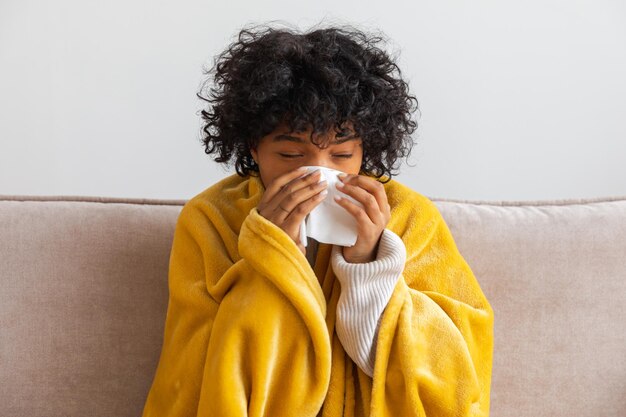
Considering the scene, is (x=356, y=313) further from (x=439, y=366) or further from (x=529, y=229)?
(x=529, y=229)

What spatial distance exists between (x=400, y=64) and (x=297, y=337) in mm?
910

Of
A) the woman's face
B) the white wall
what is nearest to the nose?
the woman's face

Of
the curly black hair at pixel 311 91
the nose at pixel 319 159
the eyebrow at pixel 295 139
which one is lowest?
the nose at pixel 319 159

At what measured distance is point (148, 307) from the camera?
1.60 m

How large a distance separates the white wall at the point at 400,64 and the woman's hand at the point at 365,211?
2.25 ft

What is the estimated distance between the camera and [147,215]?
165 centimetres

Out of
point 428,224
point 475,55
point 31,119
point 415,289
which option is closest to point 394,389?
point 415,289

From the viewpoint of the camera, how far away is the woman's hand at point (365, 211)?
1304 mm

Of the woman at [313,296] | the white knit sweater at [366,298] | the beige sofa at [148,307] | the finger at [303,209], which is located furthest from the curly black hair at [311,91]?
the beige sofa at [148,307]

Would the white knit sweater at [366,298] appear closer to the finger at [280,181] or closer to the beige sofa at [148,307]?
the finger at [280,181]

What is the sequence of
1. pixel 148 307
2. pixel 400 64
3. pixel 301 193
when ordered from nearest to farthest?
pixel 301 193 < pixel 148 307 < pixel 400 64

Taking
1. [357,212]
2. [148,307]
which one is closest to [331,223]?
[357,212]

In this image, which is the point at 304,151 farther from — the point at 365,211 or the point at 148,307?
the point at 148,307

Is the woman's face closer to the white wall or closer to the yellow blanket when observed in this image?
the yellow blanket
